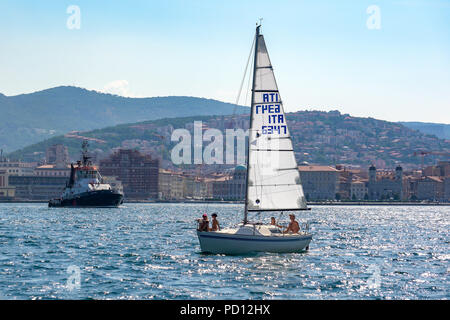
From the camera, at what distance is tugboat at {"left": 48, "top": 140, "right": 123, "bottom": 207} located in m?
129

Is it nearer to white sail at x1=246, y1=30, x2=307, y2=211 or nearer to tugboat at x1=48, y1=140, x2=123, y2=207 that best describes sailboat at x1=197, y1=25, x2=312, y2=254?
white sail at x1=246, y1=30, x2=307, y2=211

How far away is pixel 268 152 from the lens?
112ft

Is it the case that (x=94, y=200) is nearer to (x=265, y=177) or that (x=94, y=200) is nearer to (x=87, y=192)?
(x=87, y=192)

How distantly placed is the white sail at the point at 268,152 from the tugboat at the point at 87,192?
9675 centimetres

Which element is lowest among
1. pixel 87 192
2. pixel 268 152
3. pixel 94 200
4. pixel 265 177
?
pixel 94 200

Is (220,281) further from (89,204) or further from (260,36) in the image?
(89,204)

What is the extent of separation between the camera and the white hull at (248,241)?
3297cm

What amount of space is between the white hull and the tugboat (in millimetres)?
96947

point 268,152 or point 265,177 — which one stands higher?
point 268,152

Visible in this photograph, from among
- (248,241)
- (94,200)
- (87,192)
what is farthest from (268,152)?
(94,200)

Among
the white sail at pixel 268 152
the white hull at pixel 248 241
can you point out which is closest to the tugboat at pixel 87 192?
the white sail at pixel 268 152

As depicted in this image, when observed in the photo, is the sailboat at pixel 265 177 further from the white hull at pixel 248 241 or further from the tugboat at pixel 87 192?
the tugboat at pixel 87 192

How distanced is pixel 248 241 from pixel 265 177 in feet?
10.6

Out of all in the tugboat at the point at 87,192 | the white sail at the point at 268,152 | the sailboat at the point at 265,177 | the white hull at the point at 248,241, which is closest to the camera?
the white hull at the point at 248,241
